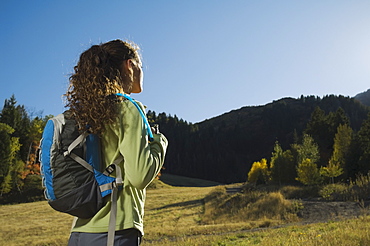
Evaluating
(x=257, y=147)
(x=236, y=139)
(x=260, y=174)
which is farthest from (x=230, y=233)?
(x=257, y=147)

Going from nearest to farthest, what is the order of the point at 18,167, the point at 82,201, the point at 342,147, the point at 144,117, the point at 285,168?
1. the point at 82,201
2. the point at 144,117
3. the point at 342,147
4. the point at 285,168
5. the point at 18,167

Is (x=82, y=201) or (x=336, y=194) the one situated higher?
(x=82, y=201)

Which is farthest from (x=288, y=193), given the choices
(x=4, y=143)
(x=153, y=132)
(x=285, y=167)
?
(x=4, y=143)

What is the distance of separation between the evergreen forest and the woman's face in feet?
3.76

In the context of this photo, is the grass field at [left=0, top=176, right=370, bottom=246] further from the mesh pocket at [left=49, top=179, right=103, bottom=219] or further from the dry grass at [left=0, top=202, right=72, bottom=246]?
the mesh pocket at [left=49, top=179, right=103, bottom=219]

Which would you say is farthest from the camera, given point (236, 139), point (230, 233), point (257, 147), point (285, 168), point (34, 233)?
point (257, 147)

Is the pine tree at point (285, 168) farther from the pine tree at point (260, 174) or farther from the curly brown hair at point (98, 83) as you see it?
the curly brown hair at point (98, 83)

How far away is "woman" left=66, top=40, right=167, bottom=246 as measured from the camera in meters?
1.99

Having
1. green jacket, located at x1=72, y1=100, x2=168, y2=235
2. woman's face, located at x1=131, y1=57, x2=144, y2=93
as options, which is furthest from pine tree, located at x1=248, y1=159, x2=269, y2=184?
green jacket, located at x1=72, y1=100, x2=168, y2=235

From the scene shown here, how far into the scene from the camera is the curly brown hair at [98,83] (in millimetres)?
2033

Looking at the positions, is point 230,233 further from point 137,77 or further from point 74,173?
point 74,173

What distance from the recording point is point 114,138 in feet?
6.91

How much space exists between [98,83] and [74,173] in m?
0.57

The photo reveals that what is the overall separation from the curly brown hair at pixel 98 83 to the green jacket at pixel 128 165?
78 millimetres
